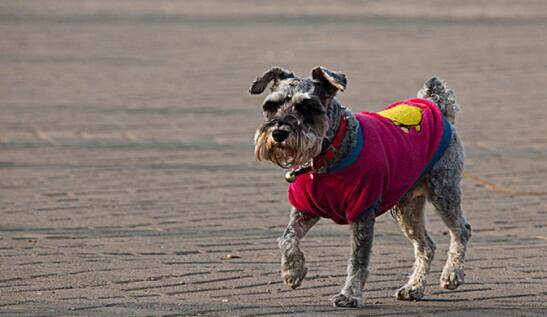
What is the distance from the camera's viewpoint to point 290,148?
6.02 m

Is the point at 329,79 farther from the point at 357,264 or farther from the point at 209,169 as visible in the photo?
the point at 209,169

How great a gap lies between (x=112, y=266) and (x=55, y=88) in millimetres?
7787

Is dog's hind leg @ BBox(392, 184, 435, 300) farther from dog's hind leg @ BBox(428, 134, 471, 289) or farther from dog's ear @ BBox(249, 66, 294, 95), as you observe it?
dog's ear @ BBox(249, 66, 294, 95)

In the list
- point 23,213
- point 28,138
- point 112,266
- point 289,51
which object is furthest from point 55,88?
point 112,266

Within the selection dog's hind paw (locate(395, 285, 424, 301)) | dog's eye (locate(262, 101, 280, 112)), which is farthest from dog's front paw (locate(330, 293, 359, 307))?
dog's eye (locate(262, 101, 280, 112))

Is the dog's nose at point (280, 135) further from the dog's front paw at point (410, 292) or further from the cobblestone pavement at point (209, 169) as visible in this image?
the dog's front paw at point (410, 292)

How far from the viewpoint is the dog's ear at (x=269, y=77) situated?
645cm

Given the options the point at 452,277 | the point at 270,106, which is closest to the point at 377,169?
the point at 270,106

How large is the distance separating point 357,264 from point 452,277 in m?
0.69

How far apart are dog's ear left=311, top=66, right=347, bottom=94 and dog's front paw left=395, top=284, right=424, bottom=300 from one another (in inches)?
44.9

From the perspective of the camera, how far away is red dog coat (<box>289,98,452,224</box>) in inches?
244

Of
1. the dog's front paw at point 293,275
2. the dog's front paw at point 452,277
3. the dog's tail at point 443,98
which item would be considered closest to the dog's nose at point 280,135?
the dog's front paw at point 293,275

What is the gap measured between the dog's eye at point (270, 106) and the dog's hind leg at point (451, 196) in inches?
46.3

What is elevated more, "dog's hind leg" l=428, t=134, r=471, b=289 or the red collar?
the red collar
